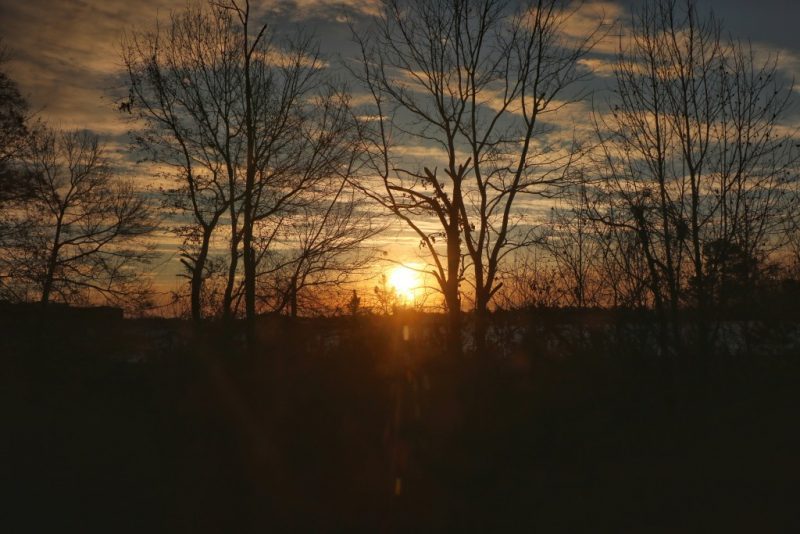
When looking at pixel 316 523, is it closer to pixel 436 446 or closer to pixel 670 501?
pixel 436 446

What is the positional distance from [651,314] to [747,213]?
4129 millimetres

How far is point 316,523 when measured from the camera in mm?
7055

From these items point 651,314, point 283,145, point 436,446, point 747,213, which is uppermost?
point 283,145

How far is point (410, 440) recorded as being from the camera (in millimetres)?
8258

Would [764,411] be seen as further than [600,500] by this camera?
Yes

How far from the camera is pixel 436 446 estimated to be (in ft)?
26.8

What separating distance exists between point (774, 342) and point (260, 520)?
7.27 m

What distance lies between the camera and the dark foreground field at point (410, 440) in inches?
278

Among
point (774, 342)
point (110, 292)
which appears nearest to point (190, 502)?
point (774, 342)

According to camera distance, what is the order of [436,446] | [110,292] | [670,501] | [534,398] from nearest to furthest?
[670,501], [436,446], [534,398], [110,292]

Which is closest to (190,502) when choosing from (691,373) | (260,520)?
(260,520)

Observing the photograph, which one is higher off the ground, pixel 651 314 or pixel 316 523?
pixel 651 314

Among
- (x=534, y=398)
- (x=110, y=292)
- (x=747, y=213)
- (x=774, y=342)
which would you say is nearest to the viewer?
(x=534, y=398)

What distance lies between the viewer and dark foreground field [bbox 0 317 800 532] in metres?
7.06
